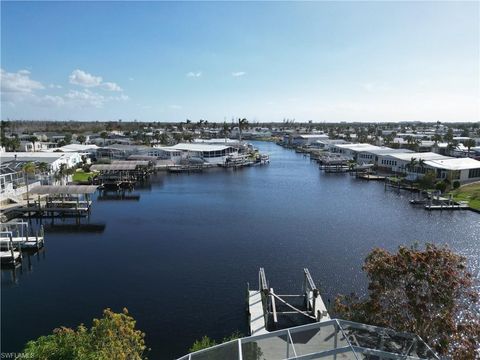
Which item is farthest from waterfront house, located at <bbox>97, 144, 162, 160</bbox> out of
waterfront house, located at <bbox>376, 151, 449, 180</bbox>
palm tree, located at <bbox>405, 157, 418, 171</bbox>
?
palm tree, located at <bbox>405, 157, 418, 171</bbox>

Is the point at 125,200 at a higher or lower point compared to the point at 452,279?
lower

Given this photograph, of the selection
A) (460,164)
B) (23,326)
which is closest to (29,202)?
(23,326)

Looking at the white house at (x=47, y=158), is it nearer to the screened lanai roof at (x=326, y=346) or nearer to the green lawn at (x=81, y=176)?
the green lawn at (x=81, y=176)

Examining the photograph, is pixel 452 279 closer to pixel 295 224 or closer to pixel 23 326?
pixel 23 326

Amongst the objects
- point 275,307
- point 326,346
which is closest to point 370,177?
point 275,307

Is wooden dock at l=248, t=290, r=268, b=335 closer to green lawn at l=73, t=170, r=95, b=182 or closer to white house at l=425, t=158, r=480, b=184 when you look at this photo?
white house at l=425, t=158, r=480, b=184

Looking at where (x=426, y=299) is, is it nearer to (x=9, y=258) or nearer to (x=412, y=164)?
(x=9, y=258)
